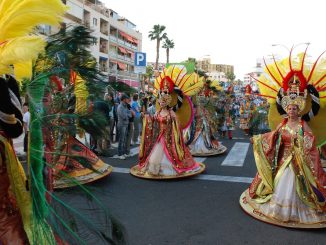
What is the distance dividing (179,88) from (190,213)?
309cm

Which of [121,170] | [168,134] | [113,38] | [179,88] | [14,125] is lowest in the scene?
[121,170]

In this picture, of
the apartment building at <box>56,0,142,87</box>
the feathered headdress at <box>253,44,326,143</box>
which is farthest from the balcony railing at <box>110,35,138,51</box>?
the feathered headdress at <box>253,44,326,143</box>

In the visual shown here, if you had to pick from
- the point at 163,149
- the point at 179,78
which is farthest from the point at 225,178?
the point at 179,78

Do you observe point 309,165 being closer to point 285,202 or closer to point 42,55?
point 285,202

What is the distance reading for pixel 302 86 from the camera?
4457 millimetres

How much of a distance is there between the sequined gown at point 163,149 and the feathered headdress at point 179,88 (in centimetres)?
42

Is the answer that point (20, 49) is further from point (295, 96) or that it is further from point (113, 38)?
point (113, 38)

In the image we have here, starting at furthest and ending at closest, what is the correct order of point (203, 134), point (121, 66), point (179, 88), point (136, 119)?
point (121, 66)
point (136, 119)
point (203, 134)
point (179, 88)

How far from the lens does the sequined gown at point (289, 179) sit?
13.8 feet

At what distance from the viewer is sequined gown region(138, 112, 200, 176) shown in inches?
256

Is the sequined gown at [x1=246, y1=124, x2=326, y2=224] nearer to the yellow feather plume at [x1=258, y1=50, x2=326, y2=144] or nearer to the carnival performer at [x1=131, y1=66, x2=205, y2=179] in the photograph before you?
the yellow feather plume at [x1=258, y1=50, x2=326, y2=144]

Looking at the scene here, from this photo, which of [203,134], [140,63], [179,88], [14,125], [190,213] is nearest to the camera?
[14,125]

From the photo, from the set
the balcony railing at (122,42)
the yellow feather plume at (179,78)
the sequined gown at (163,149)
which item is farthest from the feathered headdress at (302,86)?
the balcony railing at (122,42)

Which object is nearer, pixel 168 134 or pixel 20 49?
pixel 20 49
